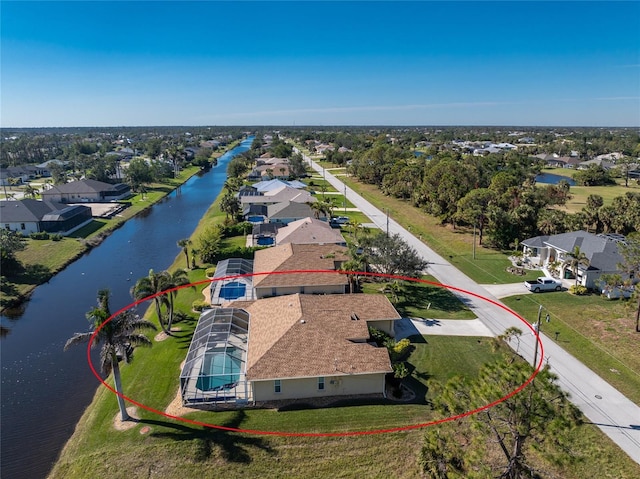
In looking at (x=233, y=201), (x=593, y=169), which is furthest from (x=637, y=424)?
(x=593, y=169)

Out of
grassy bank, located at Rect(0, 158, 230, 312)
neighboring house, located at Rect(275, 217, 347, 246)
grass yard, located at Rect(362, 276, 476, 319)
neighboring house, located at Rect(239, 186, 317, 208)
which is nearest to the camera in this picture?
grass yard, located at Rect(362, 276, 476, 319)

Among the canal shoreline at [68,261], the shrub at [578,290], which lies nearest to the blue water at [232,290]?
the canal shoreline at [68,261]

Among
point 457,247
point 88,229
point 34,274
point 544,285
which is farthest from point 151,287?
point 88,229

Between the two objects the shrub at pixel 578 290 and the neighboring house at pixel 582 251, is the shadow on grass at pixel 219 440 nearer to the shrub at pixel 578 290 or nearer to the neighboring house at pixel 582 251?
the shrub at pixel 578 290

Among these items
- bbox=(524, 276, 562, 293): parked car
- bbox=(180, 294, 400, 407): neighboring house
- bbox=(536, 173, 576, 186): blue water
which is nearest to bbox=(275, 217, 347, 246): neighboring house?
bbox=(524, 276, 562, 293): parked car

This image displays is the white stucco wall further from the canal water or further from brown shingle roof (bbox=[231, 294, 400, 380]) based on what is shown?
the canal water

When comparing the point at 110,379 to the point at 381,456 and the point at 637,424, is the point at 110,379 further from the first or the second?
the point at 637,424
